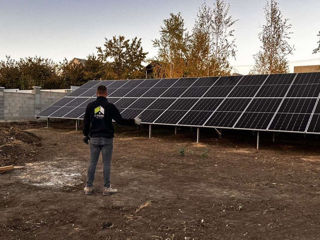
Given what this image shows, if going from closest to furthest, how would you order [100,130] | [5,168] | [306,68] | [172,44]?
[100,130] → [5,168] → [172,44] → [306,68]

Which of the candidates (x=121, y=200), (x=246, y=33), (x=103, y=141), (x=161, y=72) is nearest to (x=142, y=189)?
(x=121, y=200)

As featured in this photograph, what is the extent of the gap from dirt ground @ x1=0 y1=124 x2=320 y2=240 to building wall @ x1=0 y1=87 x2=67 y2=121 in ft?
37.6

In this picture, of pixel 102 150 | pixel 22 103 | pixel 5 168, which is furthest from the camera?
pixel 22 103

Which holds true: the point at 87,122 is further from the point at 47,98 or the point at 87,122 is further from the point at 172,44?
the point at 172,44

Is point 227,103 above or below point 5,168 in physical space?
above

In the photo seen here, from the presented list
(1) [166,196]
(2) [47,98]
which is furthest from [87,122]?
(2) [47,98]

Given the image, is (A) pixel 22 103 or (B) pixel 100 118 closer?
(B) pixel 100 118

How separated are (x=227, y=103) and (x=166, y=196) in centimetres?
932

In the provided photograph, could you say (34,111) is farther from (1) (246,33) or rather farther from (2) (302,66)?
(2) (302,66)

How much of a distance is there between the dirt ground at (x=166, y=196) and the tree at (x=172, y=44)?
74.6 ft

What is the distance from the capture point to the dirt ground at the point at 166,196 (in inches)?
187

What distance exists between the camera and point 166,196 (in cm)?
656

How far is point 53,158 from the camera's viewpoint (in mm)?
10812

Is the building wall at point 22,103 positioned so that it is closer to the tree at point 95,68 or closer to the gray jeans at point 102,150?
the gray jeans at point 102,150
